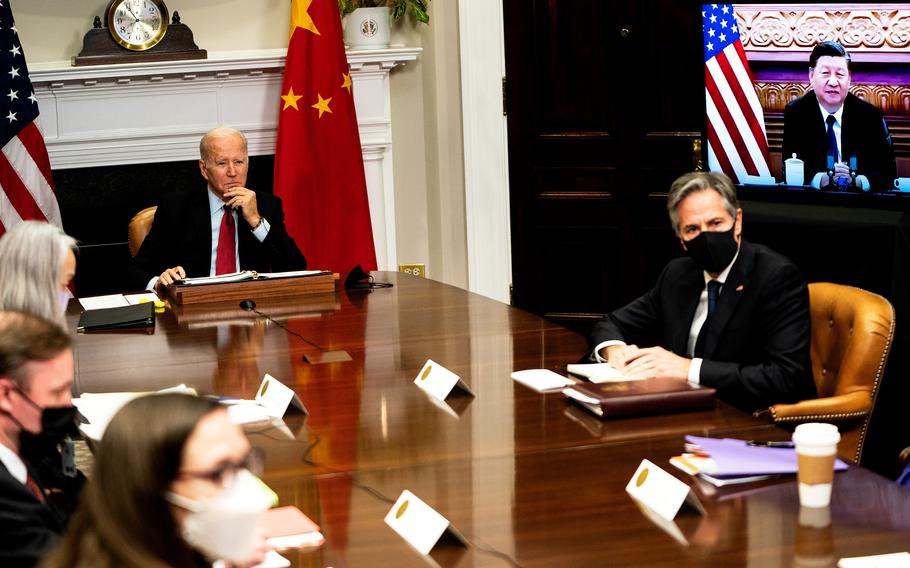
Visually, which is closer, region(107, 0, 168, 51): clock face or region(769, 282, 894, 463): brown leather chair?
region(769, 282, 894, 463): brown leather chair

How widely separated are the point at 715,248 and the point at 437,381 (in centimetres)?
91

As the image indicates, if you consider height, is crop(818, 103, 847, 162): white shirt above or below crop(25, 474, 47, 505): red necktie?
above

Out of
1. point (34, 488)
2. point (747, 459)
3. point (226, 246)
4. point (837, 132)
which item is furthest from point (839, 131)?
point (34, 488)

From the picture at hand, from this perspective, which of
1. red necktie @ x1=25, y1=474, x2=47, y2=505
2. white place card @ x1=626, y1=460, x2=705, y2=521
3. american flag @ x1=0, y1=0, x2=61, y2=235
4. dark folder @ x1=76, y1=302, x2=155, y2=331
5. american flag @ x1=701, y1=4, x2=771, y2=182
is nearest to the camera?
red necktie @ x1=25, y1=474, x2=47, y2=505

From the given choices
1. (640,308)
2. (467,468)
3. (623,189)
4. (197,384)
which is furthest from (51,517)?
(623,189)

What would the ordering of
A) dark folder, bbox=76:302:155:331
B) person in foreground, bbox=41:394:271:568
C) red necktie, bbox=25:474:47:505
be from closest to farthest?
person in foreground, bbox=41:394:271:568 < red necktie, bbox=25:474:47:505 < dark folder, bbox=76:302:155:331

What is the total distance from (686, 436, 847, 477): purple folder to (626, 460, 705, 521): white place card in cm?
13

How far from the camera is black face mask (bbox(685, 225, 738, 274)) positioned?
11.1 ft

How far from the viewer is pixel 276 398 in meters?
2.83

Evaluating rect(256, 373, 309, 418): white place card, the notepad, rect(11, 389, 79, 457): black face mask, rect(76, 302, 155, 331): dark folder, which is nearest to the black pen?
the notepad

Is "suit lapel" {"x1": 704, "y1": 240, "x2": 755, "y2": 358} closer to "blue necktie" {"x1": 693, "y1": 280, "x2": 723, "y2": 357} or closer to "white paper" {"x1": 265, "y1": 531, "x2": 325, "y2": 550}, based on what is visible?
"blue necktie" {"x1": 693, "y1": 280, "x2": 723, "y2": 357}

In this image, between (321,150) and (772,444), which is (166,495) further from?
(321,150)

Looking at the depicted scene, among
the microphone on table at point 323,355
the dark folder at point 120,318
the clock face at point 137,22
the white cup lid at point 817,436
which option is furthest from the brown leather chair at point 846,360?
the clock face at point 137,22

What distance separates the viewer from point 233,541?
1.35m
